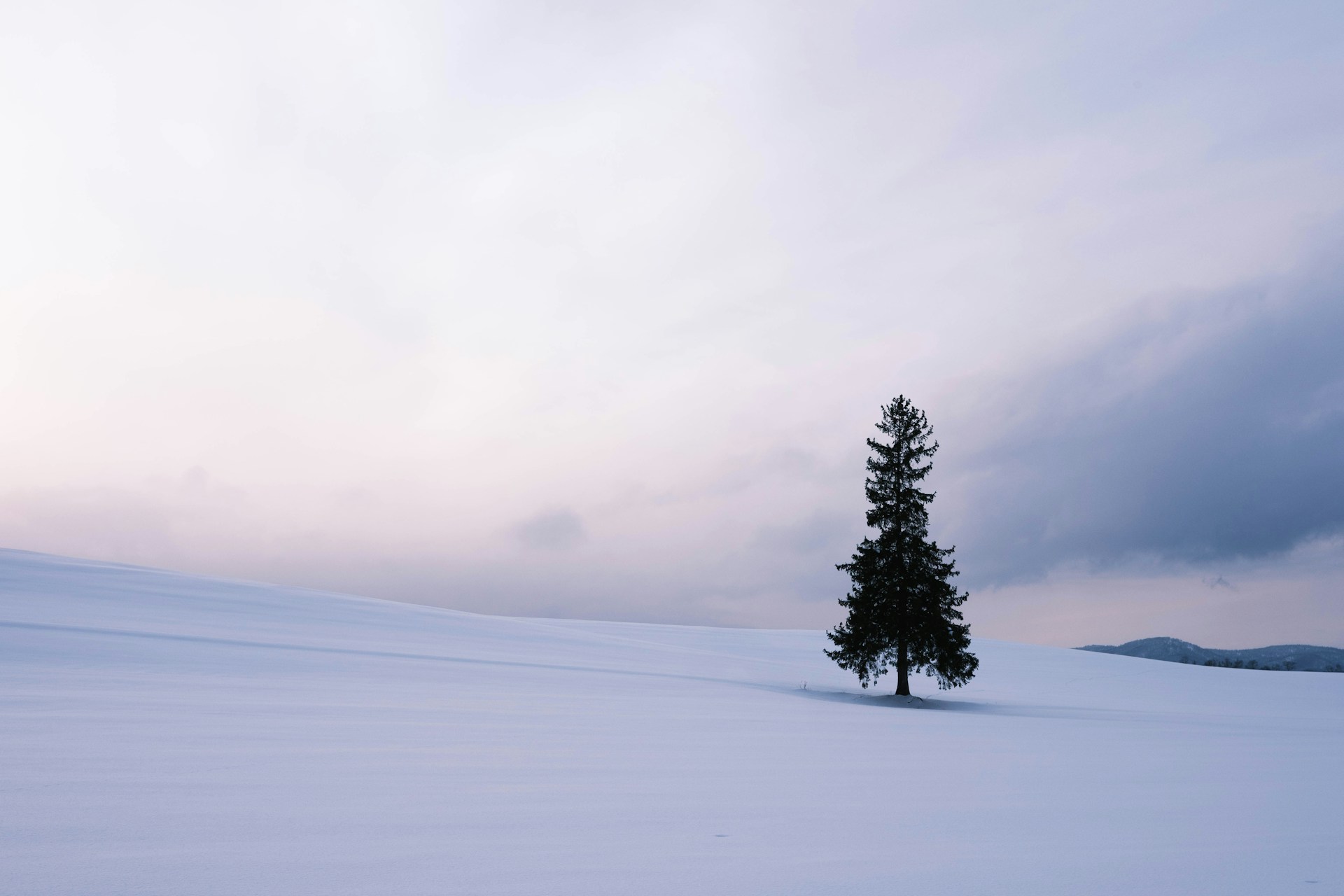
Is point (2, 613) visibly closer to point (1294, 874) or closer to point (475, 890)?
point (475, 890)

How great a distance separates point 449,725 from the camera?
11.0 m

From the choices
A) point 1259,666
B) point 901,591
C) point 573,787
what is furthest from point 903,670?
point 1259,666

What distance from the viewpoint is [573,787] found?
23.9ft

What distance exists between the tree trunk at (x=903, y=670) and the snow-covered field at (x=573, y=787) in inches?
278

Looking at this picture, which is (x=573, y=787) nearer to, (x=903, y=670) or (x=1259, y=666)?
(x=903, y=670)

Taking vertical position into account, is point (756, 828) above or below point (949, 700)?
above

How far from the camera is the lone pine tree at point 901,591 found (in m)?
26.3

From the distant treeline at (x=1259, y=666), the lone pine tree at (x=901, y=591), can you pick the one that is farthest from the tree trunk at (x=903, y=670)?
the distant treeline at (x=1259, y=666)

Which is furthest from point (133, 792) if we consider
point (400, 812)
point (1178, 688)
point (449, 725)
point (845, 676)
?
point (1178, 688)

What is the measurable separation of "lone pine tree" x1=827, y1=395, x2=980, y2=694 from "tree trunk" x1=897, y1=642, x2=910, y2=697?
3 centimetres

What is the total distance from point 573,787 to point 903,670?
22.3m

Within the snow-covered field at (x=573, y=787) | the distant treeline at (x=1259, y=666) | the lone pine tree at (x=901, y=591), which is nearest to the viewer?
the snow-covered field at (x=573, y=787)

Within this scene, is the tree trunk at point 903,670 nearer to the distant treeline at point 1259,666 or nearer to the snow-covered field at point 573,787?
the snow-covered field at point 573,787

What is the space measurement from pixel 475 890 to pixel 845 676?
105ft
